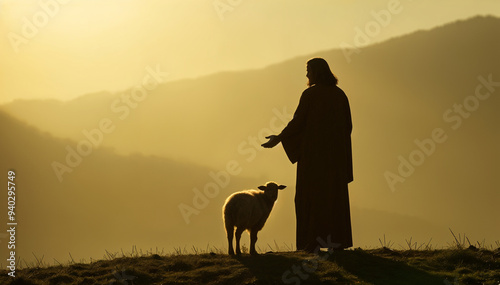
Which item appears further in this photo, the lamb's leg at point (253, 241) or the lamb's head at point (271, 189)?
the lamb's head at point (271, 189)

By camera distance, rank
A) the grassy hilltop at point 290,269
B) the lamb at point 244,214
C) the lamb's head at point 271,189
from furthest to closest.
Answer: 1. the lamb's head at point 271,189
2. the lamb at point 244,214
3. the grassy hilltop at point 290,269

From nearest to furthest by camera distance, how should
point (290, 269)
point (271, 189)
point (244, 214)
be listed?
1. point (290, 269)
2. point (244, 214)
3. point (271, 189)

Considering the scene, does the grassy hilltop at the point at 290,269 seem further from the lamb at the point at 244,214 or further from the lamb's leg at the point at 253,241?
the lamb at the point at 244,214

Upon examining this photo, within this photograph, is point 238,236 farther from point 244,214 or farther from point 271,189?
point 271,189

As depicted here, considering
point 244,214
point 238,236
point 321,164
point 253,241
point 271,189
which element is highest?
point 321,164

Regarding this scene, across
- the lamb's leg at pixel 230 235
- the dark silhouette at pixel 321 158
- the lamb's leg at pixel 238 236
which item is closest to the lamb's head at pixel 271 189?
the dark silhouette at pixel 321 158

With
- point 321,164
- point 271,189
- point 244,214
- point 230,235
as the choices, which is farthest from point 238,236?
point 321,164

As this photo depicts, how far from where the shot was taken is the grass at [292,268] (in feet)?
40.6

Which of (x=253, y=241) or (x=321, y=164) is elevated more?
(x=321, y=164)

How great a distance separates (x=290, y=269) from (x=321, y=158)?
3.21m

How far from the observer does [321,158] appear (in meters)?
15.2

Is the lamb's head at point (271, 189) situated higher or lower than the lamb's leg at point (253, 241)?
higher

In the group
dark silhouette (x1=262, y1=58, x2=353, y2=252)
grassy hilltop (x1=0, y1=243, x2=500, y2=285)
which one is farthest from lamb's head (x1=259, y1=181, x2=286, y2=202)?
grassy hilltop (x1=0, y1=243, x2=500, y2=285)

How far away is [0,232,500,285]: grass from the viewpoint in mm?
12367
